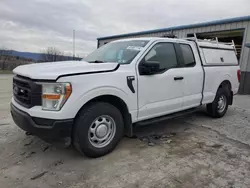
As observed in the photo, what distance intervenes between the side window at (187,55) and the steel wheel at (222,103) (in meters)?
1.63

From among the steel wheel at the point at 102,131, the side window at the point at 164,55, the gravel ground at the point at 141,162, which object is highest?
the side window at the point at 164,55

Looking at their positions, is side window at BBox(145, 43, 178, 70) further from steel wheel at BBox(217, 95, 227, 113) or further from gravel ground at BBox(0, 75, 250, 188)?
steel wheel at BBox(217, 95, 227, 113)

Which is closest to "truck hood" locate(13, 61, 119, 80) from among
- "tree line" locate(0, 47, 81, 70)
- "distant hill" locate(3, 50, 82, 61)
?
"tree line" locate(0, 47, 81, 70)

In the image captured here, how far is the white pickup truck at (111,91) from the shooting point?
2.71 m

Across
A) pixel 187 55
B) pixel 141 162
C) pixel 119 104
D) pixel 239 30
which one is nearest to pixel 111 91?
pixel 119 104

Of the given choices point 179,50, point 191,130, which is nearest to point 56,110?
point 179,50

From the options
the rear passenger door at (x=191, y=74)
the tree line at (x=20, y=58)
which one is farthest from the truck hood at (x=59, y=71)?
the tree line at (x=20, y=58)

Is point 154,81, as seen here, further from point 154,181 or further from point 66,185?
point 66,185

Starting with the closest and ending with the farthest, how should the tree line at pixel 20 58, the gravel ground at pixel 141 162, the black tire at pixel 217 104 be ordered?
the gravel ground at pixel 141 162 < the black tire at pixel 217 104 < the tree line at pixel 20 58

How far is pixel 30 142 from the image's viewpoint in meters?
3.69

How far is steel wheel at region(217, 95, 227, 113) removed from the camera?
5502mm

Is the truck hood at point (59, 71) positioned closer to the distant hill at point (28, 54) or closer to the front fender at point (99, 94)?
the front fender at point (99, 94)

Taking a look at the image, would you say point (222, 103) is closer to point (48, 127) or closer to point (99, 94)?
point (99, 94)

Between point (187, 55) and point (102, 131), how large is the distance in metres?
2.54
